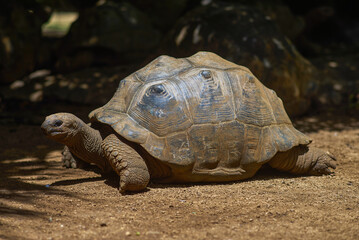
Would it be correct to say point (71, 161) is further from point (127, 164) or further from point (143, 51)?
point (143, 51)

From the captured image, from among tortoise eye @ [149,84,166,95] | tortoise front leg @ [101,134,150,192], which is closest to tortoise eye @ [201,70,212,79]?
tortoise eye @ [149,84,166,95]

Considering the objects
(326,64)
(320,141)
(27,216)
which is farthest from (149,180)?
(326,64)

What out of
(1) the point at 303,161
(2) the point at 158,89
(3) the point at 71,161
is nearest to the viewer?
(2) the point at 158,89

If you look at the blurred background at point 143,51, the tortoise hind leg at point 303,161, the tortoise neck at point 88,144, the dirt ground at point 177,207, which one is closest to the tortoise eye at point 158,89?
the tortoise neck at point 88,144

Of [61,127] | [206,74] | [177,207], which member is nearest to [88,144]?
[61,127]

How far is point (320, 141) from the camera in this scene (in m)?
6.29

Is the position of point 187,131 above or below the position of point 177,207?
above

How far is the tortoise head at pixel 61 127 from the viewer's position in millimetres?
4267

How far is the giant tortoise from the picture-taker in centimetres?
420

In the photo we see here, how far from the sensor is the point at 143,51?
10375mm

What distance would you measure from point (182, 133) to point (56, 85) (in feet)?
17.6

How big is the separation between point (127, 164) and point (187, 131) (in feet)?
2.16

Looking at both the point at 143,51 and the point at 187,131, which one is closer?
the point at 187,131

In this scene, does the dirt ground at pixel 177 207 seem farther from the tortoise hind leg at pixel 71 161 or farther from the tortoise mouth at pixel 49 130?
→ the tortoise mouth at pixel 49 130
